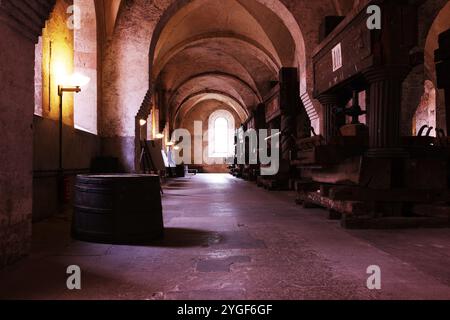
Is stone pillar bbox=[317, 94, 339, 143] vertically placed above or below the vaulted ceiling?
below

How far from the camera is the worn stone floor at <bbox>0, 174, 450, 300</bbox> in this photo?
2.79m

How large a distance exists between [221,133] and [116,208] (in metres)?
35.8

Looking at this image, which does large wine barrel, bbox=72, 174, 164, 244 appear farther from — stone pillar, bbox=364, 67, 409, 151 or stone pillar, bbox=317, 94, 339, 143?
stone pillar, bbox=317, 94, 339, 143

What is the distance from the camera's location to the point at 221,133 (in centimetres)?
3994

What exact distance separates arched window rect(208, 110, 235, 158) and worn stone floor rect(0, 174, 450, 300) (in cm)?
3400

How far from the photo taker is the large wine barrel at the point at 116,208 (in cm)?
432

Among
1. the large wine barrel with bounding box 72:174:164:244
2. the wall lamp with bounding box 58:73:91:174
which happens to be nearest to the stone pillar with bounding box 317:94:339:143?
the large wine barrel with bounding box 72:174:164:244

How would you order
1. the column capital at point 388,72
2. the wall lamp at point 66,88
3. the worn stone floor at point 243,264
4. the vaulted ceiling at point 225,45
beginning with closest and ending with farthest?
the worn stone floor at point 243,264 < the column capital at point 388,72 < the wall lamp at point 66,88 < the vaulted ceiling at point 225,45

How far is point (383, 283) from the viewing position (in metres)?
A: 2.97

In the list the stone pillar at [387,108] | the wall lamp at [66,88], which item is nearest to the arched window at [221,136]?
the wall lamp at [66,88]

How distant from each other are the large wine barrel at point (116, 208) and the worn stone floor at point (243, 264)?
0.17 metres

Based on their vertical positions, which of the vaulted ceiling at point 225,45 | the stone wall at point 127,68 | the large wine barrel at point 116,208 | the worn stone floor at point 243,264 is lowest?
the worn stone floor at point 243,264

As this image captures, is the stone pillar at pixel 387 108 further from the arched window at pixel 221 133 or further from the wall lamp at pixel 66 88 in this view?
the arched window at pixel 221 133
